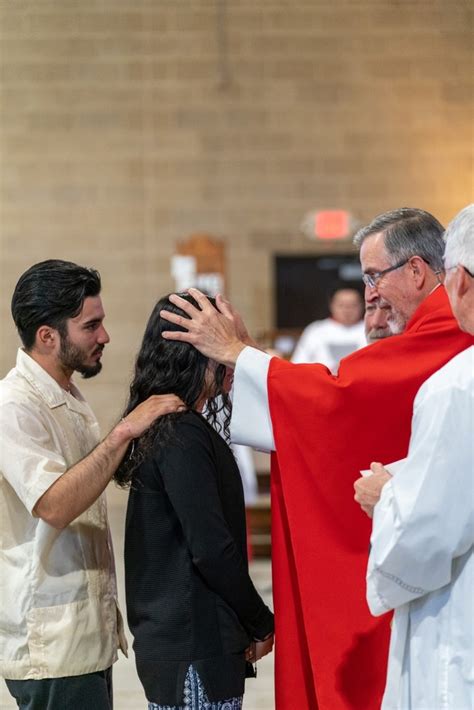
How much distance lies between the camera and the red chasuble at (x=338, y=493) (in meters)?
2.01

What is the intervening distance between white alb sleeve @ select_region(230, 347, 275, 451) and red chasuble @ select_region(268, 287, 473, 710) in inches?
1.2

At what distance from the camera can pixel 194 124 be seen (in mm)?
8531

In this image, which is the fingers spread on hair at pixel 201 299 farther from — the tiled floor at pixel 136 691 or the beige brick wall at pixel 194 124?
the beige brick wall at pixel 194 124

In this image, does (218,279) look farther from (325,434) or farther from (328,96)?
(325,434)

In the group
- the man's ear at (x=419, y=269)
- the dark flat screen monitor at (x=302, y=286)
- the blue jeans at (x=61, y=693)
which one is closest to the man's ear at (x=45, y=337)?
the blue jeans at (x=61, y=693)

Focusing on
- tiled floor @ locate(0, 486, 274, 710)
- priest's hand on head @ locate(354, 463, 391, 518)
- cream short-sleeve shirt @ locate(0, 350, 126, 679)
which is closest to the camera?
priest's hand on head @ locate(354, 463, 391, 518)

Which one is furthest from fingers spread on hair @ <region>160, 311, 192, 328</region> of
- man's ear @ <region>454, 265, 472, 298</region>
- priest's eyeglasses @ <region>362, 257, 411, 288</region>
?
man's ear @ <region>454, 265, 472, 298</region>

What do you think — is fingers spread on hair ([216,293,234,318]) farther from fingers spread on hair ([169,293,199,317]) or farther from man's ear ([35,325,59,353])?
man's ear ([35,325,59,353])

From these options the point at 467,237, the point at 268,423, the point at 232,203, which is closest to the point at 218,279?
the point at 232,203

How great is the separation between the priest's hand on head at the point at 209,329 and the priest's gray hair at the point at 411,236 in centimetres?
40

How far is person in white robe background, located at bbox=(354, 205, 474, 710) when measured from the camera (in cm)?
143

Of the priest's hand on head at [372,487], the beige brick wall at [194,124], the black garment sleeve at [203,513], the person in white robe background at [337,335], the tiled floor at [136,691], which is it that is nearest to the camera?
the priest's hand on head at [372,487]

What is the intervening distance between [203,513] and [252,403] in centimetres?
33

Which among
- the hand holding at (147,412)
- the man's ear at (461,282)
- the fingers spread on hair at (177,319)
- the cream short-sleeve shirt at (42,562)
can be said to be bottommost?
the cream short-sleeve shirt at (42,562)
